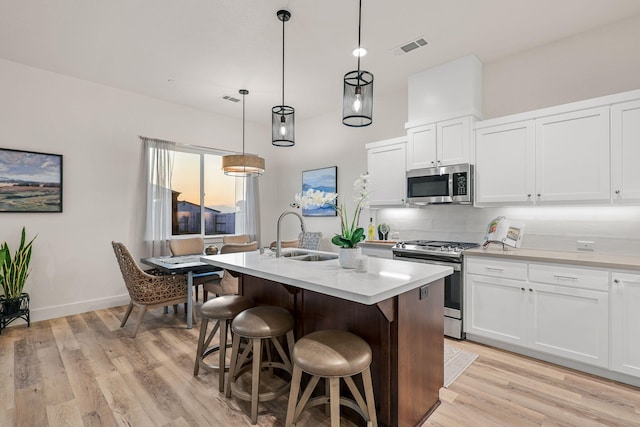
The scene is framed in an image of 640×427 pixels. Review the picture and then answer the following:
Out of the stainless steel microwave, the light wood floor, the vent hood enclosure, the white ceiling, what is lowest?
the light wood floor

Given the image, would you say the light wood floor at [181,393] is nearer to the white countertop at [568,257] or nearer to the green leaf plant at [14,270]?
the green leaf plant at [14,270]

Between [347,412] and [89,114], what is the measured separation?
4714 millimetres

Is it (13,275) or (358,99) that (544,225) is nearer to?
(358,99)

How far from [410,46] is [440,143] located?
1.10 meters

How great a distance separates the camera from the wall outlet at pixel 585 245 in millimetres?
2881

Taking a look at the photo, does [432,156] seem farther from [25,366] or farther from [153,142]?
[25,366]

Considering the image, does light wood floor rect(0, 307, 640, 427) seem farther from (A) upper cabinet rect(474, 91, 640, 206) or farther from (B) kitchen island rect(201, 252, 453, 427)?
(A) upper cabinet rect(474, 91, 640, 206)

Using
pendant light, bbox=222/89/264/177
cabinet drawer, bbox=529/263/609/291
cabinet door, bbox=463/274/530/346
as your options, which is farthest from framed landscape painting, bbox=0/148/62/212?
A: cabinet drawer, bbox=529/263/609/291

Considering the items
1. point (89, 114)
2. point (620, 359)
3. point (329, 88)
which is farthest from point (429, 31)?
point (89, 114)

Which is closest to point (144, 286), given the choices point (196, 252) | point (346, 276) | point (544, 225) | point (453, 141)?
point (196, 252)

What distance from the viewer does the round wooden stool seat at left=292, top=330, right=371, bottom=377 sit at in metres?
1.49

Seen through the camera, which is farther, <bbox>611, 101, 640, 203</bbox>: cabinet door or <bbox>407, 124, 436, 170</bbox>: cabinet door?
<bbox>407, 124, 436, 170</bbox>: cabinet door

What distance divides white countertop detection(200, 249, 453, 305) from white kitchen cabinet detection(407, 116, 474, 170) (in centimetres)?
183

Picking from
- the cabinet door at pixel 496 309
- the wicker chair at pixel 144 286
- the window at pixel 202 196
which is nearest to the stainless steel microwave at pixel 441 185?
the cabinet door at pixel 496 309
